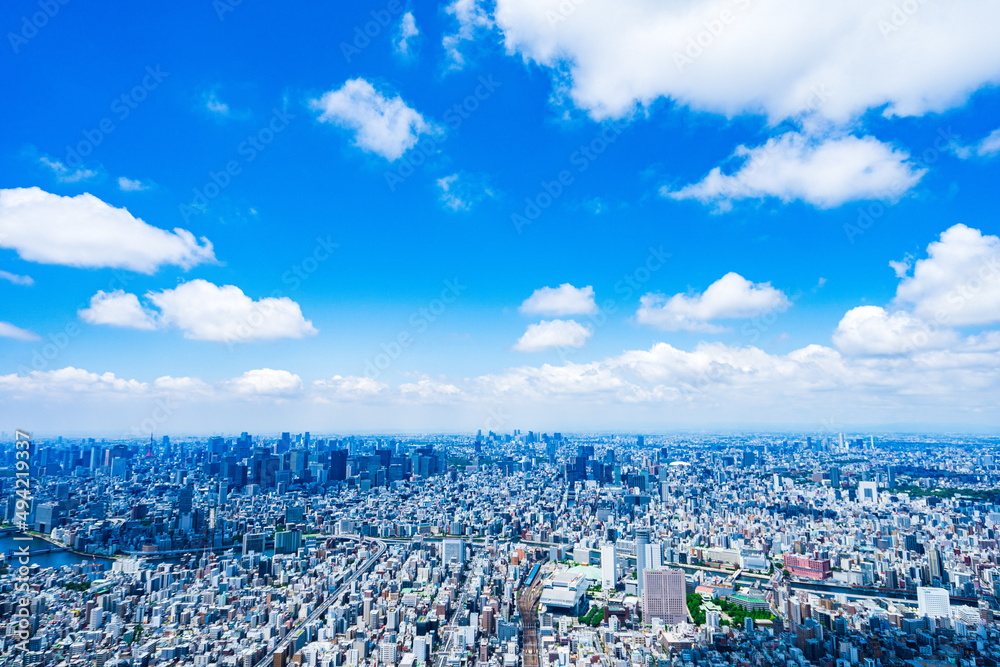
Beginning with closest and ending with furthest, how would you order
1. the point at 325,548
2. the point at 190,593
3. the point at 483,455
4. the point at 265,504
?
the point at 190,593 → the point at 325,548 → the point at 265,504 → the point at 483,455

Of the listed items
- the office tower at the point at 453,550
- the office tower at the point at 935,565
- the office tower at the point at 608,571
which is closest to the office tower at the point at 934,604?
the office tower at the point at 935,565

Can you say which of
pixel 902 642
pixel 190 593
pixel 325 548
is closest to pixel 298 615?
pixel 190 593

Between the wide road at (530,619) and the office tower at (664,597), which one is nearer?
the wide road at (530,619)

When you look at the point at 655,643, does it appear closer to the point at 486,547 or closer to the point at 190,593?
the point at 486,547

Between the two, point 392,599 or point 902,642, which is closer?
point 902,642

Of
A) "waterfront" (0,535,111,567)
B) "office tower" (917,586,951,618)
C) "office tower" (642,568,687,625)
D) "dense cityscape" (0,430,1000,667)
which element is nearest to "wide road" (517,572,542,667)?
"dense cityscape" (0,430,1000,667)

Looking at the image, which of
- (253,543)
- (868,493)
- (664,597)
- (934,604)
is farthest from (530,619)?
(868,493)

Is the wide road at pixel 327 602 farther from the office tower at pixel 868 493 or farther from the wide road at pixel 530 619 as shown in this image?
the office tower at pixel 868 493
